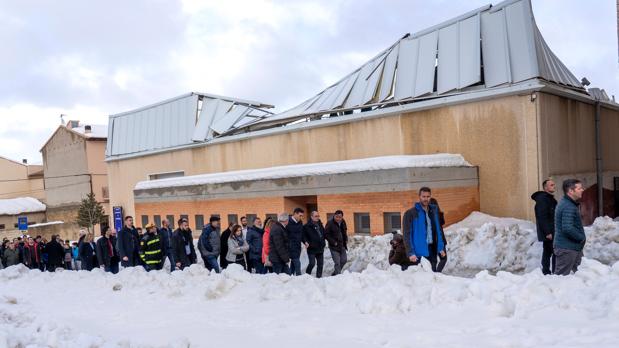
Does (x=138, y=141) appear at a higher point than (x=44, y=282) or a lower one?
higher

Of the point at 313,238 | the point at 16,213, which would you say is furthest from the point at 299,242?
the point at 16,213

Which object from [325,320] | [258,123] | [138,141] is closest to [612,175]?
[258,123]

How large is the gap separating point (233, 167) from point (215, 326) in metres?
18.4

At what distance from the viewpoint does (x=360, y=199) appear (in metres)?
16.0

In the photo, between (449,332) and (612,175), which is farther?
(612,175)

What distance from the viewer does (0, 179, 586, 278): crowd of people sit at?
6824mm

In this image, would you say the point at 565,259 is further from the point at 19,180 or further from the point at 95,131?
the point at 19,180

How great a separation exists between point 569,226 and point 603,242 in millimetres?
6012

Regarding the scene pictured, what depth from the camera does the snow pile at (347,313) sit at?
5.10m

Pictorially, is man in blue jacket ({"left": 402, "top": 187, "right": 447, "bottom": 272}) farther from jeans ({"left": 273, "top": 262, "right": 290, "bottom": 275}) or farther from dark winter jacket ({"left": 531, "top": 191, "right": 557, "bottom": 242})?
jeans ({"left": 273, "top": 262, "right": 290, "bottom": 275})

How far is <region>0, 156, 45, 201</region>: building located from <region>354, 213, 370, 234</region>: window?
48879 millimetres

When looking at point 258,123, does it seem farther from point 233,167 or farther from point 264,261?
point 264,261

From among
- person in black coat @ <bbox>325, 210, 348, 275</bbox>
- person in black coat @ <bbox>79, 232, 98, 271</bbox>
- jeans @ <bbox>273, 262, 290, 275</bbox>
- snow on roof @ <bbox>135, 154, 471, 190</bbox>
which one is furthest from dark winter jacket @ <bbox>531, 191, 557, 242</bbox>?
person in black coat @ <bbox>79, 232, 98, 271</bbox>

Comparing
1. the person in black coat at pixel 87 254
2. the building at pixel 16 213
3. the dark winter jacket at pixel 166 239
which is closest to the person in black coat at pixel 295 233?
the dark winter jacket at pixel 166 239
